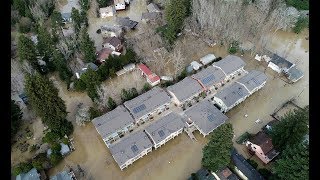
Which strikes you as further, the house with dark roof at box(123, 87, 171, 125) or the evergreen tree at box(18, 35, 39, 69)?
the evergreen tree at box(18, 35, 39, 69)

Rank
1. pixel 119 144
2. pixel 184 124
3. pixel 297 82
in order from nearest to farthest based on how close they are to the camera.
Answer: pixel 119 144 < pixel 184 124 < pixel 297 82

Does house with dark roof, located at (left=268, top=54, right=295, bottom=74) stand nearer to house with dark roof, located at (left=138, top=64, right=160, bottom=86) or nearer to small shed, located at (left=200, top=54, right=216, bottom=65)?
small shed, located at (left=200, top=54, right=216, bottom=65)

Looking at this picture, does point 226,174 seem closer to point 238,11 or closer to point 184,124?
point 184,124

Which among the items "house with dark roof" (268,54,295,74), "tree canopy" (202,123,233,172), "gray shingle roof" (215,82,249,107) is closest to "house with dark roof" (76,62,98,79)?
"gray shingle roof" (215,82,249,107)

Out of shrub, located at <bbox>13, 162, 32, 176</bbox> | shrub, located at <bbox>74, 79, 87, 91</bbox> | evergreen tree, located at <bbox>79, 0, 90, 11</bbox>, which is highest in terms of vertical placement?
evergreen tree, located at <bbox>79, 0, 90, 11</bbox>

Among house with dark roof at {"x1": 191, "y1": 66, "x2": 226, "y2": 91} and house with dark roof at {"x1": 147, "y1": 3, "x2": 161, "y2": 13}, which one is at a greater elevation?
house with dark roof at {"x1": 147, "y1": 3, "x2": 161, "y2": 13}

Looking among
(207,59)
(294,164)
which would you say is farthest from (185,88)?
(294,164)

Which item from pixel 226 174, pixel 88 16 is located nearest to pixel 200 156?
pixel 226 174
